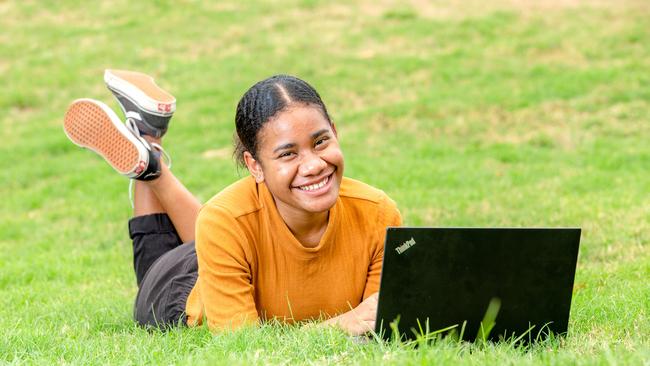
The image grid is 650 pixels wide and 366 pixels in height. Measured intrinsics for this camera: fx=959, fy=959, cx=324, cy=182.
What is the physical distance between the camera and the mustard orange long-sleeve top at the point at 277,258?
4230mm

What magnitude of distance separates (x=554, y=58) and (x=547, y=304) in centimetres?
1118

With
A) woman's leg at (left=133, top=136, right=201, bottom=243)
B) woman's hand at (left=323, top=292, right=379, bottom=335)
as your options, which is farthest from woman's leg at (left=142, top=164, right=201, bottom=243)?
woman's hand at (left=323, top=292, right=379, bottom=335)

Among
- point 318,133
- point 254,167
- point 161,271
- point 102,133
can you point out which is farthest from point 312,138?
point 102,133

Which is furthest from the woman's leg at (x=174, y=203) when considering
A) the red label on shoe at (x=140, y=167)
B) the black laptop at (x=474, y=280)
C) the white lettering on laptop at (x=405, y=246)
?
the white lettering on laptop at (x=405, y=246)

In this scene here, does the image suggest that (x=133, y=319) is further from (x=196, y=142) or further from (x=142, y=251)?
(x=196, y=142)

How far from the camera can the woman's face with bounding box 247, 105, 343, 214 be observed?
4.05 m

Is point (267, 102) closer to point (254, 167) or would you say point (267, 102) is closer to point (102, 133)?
point (254, 167)

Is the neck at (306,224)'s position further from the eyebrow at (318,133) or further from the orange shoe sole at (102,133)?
the orange shoe sole at (102,133)

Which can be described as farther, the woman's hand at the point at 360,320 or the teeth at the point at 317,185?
the teeth at the point at 317,185

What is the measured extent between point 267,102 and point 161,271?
5.16 ft

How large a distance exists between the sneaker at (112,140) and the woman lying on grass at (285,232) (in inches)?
34.1

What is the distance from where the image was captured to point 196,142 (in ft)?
40.1

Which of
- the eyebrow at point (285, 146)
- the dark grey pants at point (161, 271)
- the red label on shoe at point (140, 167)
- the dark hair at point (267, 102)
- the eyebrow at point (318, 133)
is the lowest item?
the dark grey pants at point (161, 271)

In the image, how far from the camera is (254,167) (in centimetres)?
430
